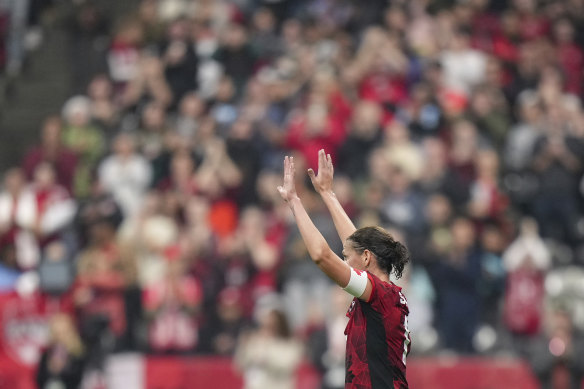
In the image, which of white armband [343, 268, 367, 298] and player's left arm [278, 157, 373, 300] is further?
white armband [343, 268, 367, 298]

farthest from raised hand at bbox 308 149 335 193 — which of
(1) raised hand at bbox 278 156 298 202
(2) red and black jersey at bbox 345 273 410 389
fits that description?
(2) red and black jersey at bbox 345 273 410 389

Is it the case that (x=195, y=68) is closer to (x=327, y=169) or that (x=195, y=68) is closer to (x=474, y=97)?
(x=474, y=97)

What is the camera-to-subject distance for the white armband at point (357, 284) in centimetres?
689

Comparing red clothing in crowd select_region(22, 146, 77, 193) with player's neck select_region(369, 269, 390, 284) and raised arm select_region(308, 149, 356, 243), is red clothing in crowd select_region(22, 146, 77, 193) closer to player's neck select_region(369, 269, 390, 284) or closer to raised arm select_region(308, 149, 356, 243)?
raised arm select_region(308, 149, 356, 243)

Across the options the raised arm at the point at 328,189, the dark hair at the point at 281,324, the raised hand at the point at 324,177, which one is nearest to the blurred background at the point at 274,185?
the dark hair at the point at 281,324

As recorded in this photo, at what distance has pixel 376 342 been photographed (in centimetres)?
721

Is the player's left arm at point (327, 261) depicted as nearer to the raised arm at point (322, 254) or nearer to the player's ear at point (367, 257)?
the raised arm at point (322, 254)

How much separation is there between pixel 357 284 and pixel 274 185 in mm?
8952

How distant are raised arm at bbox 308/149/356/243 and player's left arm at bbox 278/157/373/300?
615mm

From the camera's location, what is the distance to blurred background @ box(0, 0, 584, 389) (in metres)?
14.2

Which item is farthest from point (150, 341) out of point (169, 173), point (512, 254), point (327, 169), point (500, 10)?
point (500, 10)

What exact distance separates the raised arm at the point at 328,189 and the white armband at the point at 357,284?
85 centimetres

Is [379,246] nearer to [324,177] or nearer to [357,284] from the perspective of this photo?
[357,284]

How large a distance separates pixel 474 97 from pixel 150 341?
588 centimetres
